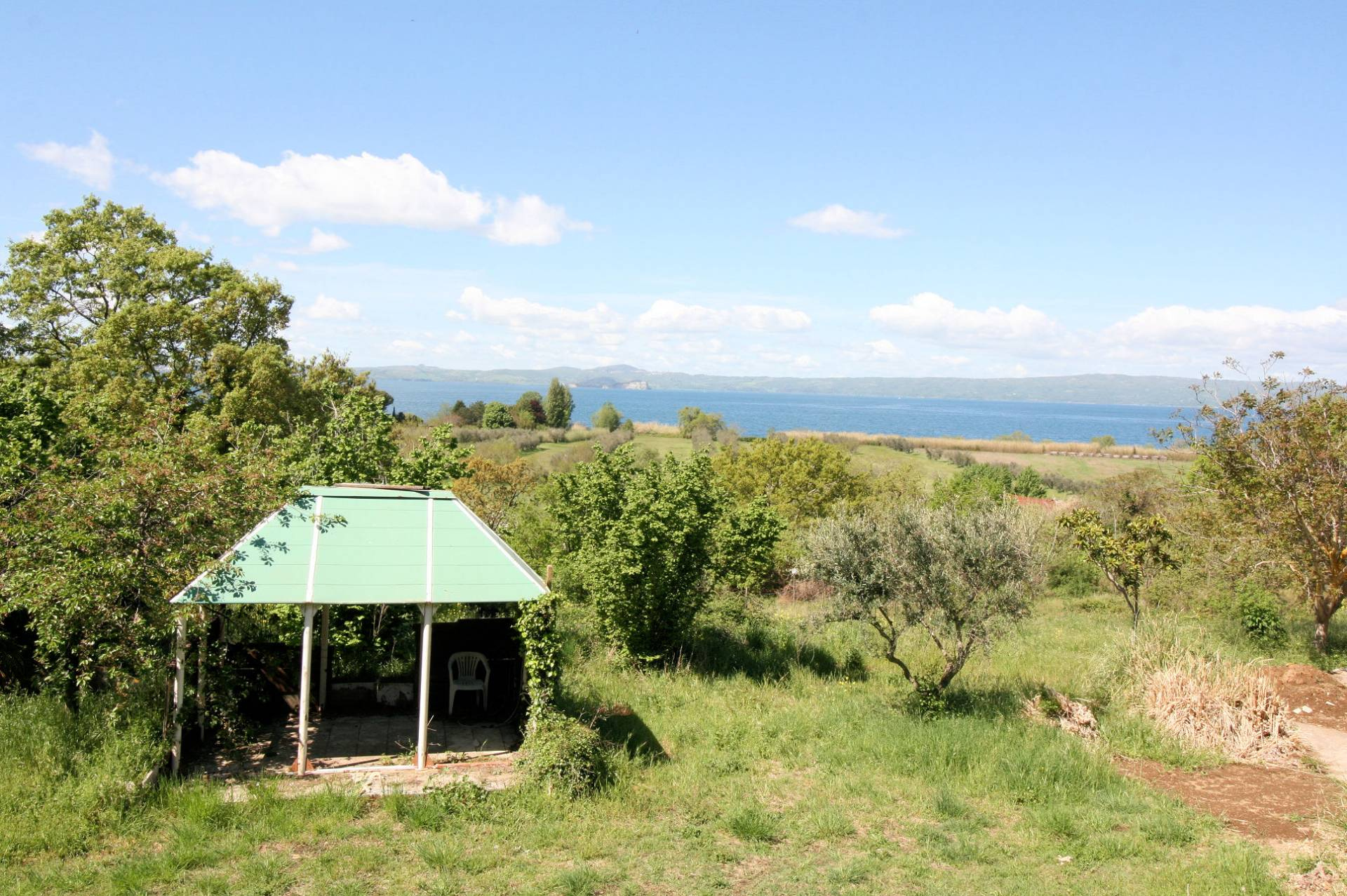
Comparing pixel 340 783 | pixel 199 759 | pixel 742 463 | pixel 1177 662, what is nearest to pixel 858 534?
pixel 1177 662

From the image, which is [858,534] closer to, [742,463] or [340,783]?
[340,783]

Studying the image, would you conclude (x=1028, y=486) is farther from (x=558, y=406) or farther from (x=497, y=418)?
(x=558, y=406)

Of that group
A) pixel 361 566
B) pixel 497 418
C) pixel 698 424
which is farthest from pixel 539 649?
pixel 497 418

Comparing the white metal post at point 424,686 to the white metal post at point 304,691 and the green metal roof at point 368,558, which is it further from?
the white metal post at point 304,691

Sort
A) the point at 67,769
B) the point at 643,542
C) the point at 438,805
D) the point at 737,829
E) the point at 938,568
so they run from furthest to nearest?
the point at 643,542 → the point at 938,568 → the point at 737,829 → the point at 438,805 → the point at 67,769

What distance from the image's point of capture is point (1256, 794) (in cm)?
1090

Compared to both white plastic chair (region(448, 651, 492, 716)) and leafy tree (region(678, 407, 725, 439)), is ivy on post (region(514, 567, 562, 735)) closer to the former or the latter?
white plastic chair (region(448, 651, 492, 716))

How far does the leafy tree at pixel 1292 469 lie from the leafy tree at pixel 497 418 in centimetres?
6231

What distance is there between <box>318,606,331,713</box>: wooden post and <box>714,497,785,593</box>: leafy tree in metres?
7.28

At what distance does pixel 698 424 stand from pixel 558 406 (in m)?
18.5

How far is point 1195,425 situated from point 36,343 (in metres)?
33.4

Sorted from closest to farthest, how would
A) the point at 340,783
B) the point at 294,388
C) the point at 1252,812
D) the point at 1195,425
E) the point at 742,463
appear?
the point at 340,783, the point at 1252,812, the point at 1195,425, the point at 294,388, the point at 742,463

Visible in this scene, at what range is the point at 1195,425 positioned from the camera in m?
18.3

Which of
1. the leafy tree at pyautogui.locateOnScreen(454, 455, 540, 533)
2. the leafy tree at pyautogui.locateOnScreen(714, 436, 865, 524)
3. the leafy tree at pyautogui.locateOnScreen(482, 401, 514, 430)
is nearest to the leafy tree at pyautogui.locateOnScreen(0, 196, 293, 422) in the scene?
the leafy tree at pyautogui.locateOnScreen(454, 455, 540, 533)
